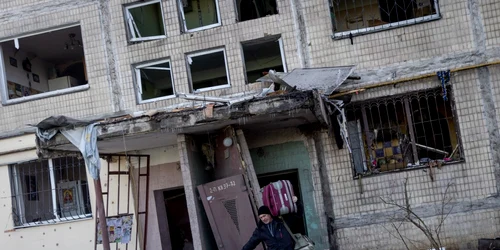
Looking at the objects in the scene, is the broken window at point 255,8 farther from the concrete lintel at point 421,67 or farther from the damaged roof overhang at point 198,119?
the damaged roof overhang at point 198,119

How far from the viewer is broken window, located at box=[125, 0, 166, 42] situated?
1084 centimetres

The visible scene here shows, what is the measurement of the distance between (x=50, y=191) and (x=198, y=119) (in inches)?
179

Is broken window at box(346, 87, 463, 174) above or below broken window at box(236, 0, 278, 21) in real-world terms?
below

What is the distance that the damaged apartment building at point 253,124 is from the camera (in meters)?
9.21

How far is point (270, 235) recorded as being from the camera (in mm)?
7176

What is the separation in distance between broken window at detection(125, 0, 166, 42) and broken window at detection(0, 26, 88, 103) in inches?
50.7

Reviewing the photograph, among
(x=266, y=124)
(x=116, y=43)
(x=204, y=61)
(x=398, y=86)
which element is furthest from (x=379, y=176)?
(x=116, y=43)

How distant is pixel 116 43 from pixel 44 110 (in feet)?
6.70

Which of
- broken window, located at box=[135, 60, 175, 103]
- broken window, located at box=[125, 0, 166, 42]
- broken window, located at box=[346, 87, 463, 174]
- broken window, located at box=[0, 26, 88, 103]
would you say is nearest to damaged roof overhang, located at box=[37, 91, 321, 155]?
broken window, located at box=[346, 87, 463, 174]

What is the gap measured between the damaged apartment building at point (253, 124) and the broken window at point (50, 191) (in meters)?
0.03

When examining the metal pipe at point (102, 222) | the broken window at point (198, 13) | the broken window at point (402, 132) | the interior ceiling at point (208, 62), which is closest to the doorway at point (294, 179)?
the broken window at point (402, 132)

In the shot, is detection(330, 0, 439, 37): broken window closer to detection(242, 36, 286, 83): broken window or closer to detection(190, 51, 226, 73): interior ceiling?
detection(242, 36, 286, 83): broken window

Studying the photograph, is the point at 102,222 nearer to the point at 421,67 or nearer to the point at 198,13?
the point at 198,13

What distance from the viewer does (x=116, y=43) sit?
422 inches
